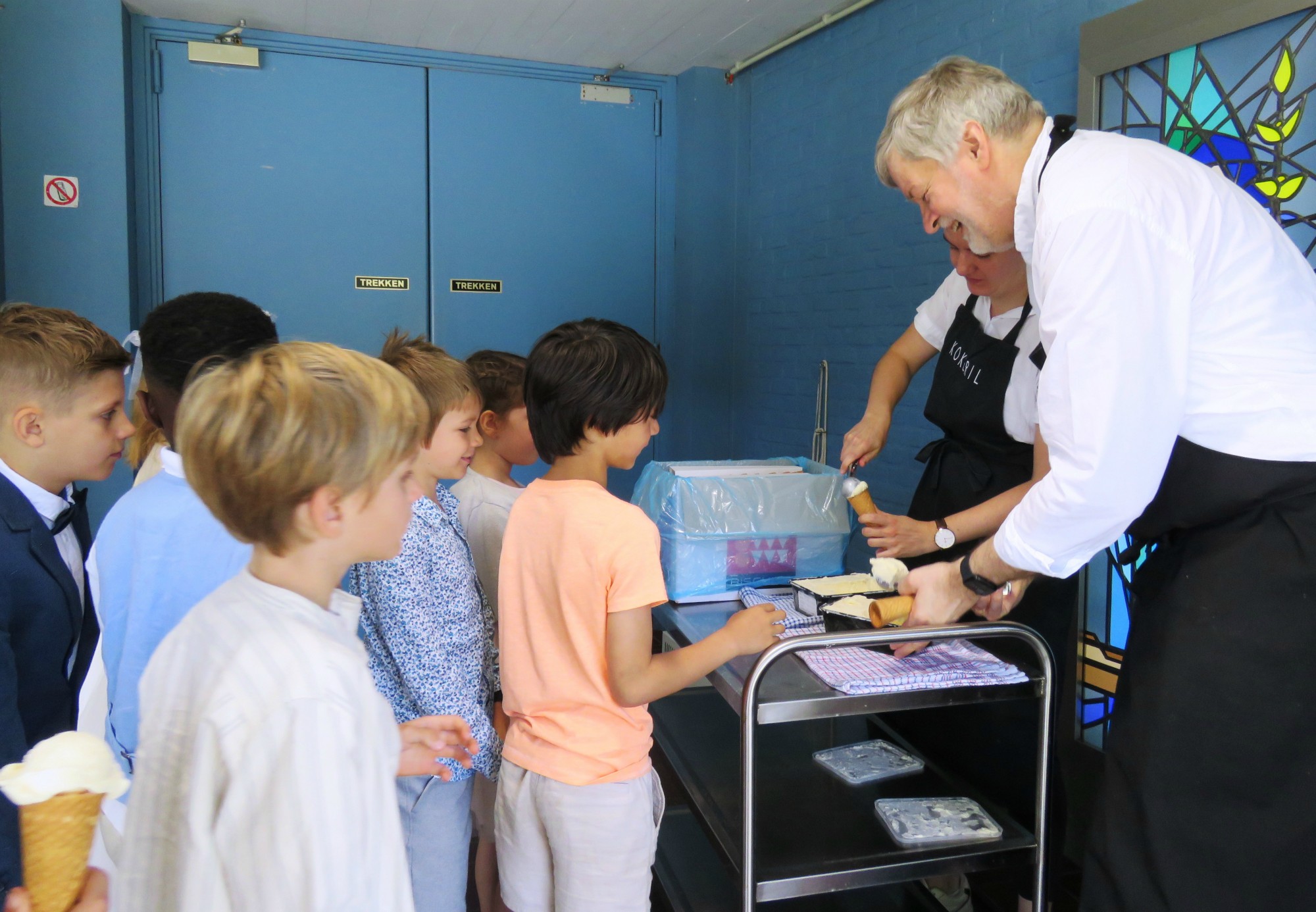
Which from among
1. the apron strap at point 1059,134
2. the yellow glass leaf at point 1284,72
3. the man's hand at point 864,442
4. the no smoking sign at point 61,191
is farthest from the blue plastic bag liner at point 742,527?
the no smoking sign at point 61,191

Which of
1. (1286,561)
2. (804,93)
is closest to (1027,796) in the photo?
(1286,561)

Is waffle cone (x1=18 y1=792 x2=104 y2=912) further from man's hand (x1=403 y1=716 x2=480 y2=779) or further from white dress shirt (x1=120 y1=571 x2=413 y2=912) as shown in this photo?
man's hand (x1=403 y1=716 x2=480 y2=779)

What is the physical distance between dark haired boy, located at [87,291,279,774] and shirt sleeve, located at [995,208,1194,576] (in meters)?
1.25

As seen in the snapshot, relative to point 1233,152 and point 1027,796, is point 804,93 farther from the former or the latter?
point 1027,796

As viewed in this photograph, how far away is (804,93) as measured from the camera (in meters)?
4.26

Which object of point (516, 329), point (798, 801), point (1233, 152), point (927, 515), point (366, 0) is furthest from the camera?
point (516, 329)

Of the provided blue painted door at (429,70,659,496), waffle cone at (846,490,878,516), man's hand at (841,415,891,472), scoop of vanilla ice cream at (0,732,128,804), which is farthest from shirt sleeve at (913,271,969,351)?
blue painted door at (429,70,659,496)

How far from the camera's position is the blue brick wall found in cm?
309

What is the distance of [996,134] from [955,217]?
157 mm

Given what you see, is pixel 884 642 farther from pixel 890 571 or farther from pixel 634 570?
pixel 634 570

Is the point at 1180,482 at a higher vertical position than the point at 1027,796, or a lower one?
higher

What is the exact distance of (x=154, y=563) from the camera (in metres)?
1.50

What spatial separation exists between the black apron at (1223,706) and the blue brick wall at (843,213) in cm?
193

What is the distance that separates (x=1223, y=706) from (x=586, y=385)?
109cm
